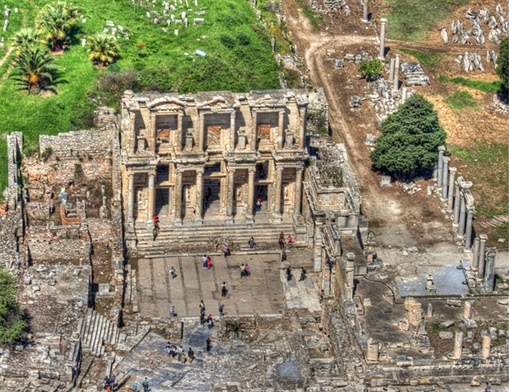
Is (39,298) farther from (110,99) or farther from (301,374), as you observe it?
(110,99)

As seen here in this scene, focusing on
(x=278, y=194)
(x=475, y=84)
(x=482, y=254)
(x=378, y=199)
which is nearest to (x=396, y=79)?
(x=475, y=84)

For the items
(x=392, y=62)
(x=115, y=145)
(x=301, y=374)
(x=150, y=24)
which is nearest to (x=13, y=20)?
(x=150, y=24)

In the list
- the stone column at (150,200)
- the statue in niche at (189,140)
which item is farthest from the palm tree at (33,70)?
the statue in niche at (189,140)

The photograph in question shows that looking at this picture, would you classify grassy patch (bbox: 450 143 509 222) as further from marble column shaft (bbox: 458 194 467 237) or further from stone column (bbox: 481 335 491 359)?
stone column (bbox: 481 335 491 359)

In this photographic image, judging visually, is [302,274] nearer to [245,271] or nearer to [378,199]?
[245,271]

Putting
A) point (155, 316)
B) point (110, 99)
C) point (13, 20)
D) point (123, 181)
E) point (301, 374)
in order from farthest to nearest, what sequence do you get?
point (13, 20) → point (110, 99) → point (123, 181) → point (155, 316) → point (301, 374)

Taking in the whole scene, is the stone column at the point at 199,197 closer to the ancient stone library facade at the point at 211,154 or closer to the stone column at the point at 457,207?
the ancient stone library facade at the point at 211,154
